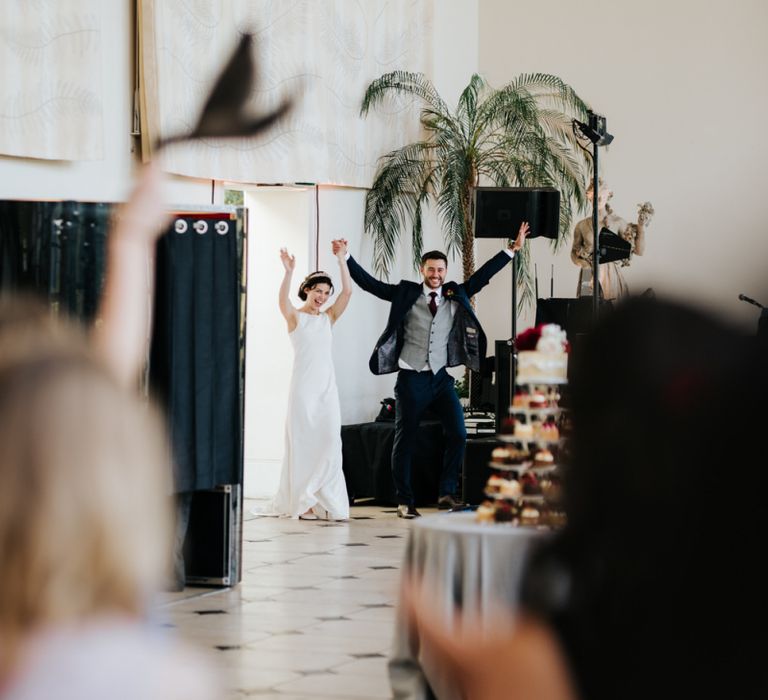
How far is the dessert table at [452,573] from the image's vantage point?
12.9 feet

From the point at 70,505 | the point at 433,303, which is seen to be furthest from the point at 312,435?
the point at 70,505

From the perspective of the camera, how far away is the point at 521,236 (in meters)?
10.5

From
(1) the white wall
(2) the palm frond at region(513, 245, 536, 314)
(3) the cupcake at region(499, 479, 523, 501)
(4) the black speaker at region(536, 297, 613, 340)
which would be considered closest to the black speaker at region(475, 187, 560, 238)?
(4) the black speaker at region(536, 297, 613, 340)

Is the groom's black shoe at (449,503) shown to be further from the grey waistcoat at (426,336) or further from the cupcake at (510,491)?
the cupcake at (510,491)

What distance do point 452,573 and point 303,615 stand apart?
2.47 m

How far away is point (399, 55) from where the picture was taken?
1277cm

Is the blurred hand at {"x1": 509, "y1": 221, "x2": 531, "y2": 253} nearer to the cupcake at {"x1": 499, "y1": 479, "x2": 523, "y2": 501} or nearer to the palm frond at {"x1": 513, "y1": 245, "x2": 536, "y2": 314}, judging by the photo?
the palm frond at {"x1": 513, "y1": 245, "x2": 536, "y2": 314}

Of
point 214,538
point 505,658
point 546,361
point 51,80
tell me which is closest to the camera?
point 505,658

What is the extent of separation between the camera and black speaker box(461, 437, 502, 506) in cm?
982

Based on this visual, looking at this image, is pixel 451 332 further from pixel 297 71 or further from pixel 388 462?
pixel 297 71

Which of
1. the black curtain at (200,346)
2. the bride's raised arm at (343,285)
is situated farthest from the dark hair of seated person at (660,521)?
the bride's raised arm at (343,285)

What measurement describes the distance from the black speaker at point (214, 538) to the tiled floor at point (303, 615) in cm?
14

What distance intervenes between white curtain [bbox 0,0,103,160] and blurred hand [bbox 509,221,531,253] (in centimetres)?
326

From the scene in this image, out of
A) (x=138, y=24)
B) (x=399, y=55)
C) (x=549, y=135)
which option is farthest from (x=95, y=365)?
(x=549, y=135)
